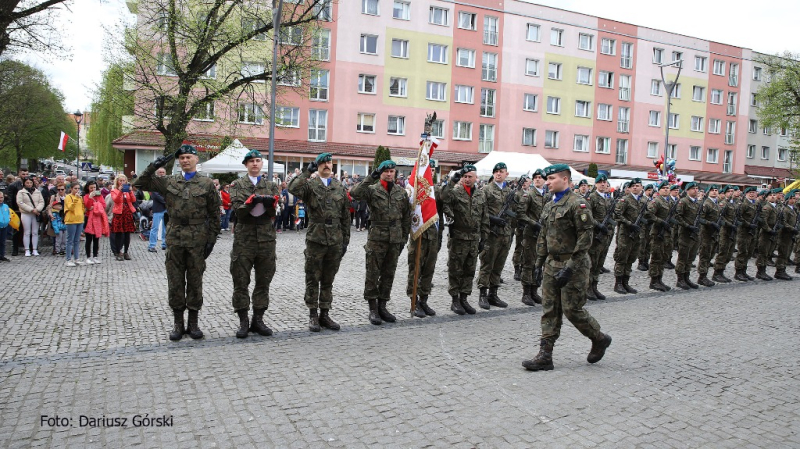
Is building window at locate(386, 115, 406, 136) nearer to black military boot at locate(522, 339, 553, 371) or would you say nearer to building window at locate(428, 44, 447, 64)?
building window at locate(428, 44, 447, 64)

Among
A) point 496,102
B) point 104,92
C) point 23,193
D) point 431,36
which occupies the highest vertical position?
point 431,36

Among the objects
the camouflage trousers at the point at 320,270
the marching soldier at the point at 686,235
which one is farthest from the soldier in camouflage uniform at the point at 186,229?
the marching soldier at the point at 686,235

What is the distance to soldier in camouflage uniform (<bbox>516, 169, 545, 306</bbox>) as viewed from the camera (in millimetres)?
9742

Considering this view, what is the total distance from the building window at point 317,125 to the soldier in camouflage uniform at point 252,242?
107 feet

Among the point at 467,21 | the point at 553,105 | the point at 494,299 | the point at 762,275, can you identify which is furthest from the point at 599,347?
the point at 553,105

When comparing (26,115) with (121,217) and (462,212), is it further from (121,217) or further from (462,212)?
(462,212)

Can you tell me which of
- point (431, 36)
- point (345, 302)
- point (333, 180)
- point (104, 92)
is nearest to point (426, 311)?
point (345, 302)

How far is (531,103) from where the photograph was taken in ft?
148

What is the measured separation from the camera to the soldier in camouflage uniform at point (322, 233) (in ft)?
24.1

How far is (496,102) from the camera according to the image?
43.7 metres

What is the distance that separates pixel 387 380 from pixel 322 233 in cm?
244

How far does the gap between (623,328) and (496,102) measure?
122ft

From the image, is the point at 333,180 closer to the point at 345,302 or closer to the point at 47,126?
the point at 345,302

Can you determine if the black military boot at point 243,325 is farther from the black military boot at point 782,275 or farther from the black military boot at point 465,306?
the black military boot at point 782,275
